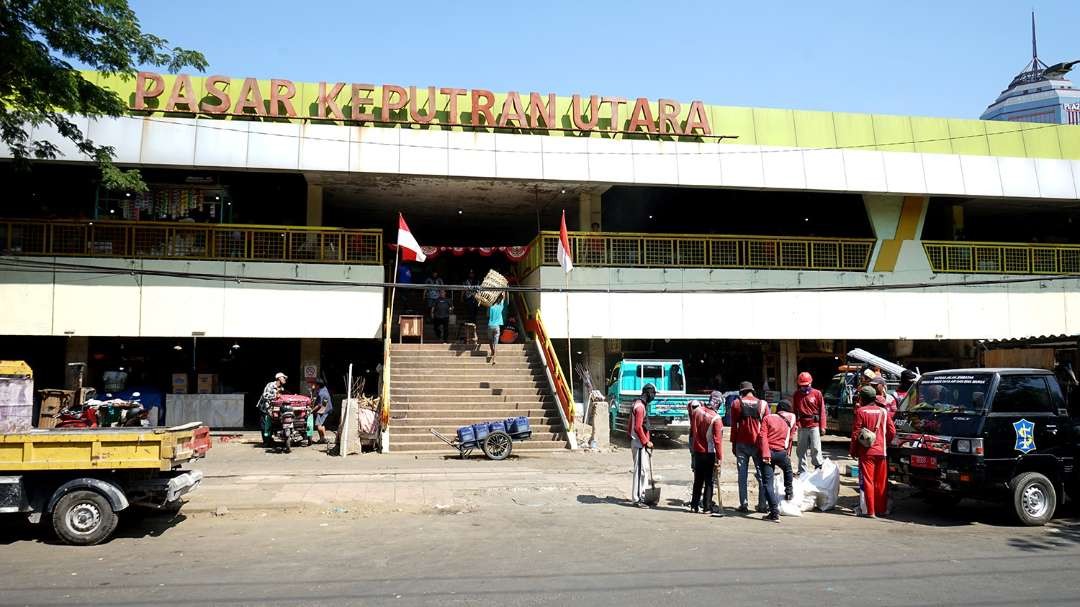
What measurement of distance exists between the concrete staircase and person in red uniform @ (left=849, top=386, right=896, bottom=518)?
28.1 ft

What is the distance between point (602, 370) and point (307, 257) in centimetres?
929

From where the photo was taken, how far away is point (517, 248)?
82.2 ft

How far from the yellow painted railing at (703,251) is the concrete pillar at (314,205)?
6510 millimetres

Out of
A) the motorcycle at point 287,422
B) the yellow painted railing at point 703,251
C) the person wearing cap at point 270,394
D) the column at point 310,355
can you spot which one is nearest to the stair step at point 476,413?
the motorcycle at point 287,422

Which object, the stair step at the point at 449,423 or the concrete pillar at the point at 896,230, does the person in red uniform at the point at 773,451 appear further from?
the concrete pillar at the point at 896,230

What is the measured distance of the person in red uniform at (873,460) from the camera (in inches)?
441

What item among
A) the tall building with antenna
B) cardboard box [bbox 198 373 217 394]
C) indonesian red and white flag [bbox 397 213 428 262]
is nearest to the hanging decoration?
indonesian red and white flag [bbox 397 213 428 262]

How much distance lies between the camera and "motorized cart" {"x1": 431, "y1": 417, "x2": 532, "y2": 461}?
16875 millimetres

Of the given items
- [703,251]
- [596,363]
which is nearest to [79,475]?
[596,363]

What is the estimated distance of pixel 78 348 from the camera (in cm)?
2248

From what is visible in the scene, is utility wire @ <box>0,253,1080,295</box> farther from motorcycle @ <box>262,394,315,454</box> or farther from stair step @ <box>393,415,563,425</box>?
stair step @ <box>393,415,563,425</box>

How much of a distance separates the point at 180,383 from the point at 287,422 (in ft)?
22.3

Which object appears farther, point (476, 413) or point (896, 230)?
point (896, 230)

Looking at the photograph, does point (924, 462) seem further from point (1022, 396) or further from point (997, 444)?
point (1022, 396)
